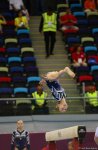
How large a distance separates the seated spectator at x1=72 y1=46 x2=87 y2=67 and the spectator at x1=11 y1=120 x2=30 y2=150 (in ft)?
11.6

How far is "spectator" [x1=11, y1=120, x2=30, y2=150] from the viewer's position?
40.6 ft

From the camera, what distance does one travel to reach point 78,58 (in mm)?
15484

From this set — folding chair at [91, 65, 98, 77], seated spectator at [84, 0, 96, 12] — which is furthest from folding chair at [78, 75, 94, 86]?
seated spectator at [84, 0, 96, 12]

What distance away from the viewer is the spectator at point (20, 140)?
12375 mm

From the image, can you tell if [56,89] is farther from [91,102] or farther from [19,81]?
[19,81]

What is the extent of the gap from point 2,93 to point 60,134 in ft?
15.0

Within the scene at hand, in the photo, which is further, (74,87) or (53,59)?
(53,59)

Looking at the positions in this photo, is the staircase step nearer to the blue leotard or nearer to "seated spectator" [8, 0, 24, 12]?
"seated spectator" [8, 0, 24, 12]

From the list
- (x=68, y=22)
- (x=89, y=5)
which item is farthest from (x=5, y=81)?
(x=89, y=5)

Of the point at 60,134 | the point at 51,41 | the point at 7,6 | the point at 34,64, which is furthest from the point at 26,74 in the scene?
the point at 60,134

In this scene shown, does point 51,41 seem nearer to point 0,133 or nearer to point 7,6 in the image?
point 7,6

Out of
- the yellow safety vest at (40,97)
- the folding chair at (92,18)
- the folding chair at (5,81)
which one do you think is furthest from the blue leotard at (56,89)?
the folding chair at (92,18)

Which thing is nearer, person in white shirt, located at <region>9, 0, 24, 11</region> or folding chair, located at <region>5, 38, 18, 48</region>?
folding chair, located at <region>5, 38, 18, 48</region>

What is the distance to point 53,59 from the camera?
53.9 ft
